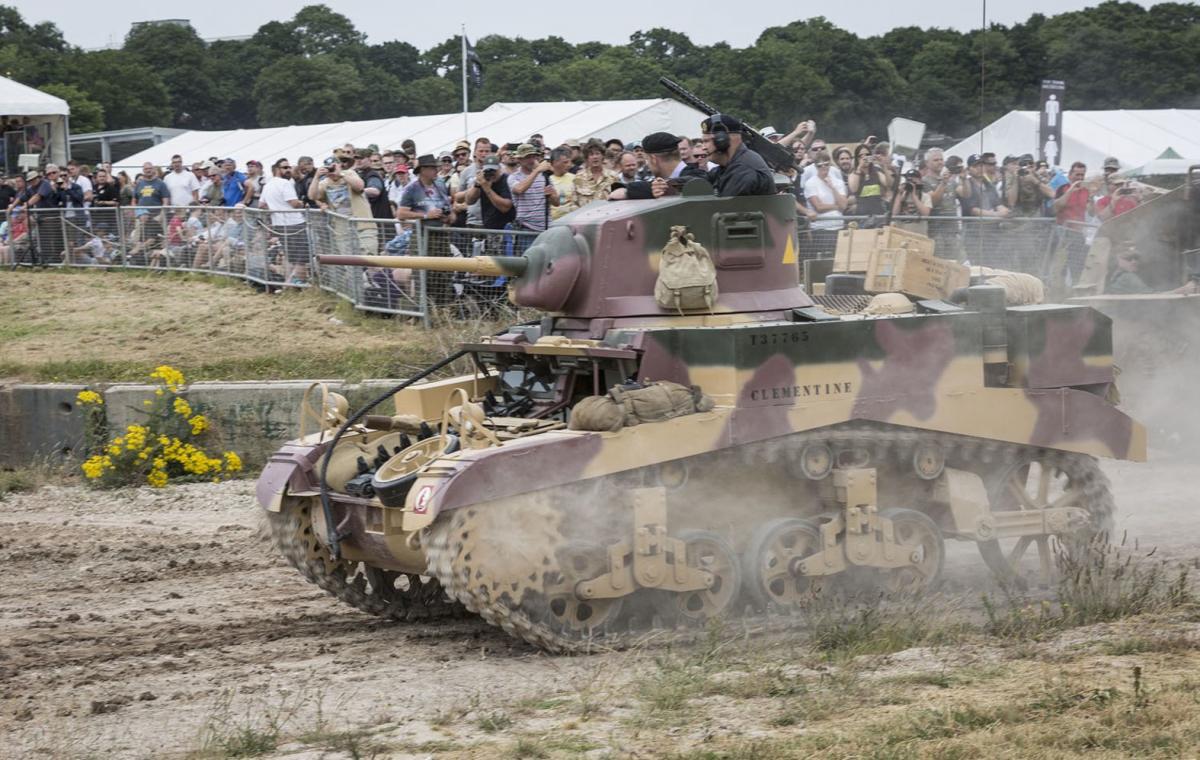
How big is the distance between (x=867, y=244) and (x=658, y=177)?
1908 millimetres

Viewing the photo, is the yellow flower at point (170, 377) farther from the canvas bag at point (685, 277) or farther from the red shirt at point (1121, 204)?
the red shirt at point (1121, 204)

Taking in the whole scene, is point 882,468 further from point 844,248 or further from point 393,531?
point 393,531

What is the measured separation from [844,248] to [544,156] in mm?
5269

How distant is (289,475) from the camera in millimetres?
10398

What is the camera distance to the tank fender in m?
10.4

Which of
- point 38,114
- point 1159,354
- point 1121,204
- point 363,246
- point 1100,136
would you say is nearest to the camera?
point 1159,354

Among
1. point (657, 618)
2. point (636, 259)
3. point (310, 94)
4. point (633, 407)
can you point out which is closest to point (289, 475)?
point (633, 407)

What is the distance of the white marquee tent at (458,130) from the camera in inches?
1089

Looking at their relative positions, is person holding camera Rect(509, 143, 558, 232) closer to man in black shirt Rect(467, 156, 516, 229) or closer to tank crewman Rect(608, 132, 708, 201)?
man in black shirt Rect(467, 156, 516, 229)

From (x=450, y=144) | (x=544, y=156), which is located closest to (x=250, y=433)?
(x=544, y=156)

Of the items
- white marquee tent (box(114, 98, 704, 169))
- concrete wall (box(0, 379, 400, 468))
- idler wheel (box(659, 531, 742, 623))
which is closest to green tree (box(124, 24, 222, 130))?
white marquee tent (box(114, 98, 704, 169))

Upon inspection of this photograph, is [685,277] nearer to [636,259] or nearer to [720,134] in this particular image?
[636,259]

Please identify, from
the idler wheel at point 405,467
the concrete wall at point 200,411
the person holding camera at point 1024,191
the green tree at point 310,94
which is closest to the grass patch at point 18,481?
the concrete wall at point 200,411

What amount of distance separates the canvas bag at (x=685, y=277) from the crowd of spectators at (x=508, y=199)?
3186 millimetres
